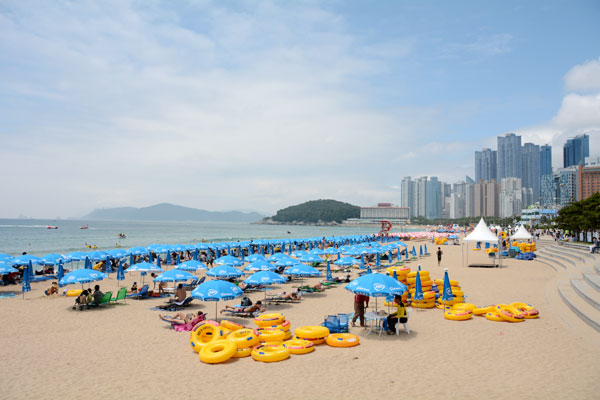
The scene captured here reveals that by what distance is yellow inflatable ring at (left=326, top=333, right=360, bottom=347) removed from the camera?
9.17 m

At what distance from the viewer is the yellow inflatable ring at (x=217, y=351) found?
8.07 m

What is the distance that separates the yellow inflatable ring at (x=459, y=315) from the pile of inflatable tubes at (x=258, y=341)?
3770 millimetres

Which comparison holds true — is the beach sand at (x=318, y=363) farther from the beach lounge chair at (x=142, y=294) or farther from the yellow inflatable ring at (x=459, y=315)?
the beach lounge chair at (x=142, y=294)

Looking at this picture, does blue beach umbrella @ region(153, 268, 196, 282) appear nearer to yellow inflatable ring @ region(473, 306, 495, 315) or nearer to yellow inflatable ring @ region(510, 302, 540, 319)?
yellow inflatable ring @ region(473, 306, 495, 315)

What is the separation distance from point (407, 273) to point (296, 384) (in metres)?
10.2

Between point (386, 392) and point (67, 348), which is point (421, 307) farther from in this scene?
point (67, 348)

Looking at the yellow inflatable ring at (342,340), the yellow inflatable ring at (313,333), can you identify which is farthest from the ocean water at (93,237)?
the yellow inflatable ring at (342,340)

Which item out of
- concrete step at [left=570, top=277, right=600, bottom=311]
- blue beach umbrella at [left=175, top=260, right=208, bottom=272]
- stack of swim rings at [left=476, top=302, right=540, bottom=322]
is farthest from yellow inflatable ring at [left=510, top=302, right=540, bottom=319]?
blue beach umbrella at [left=175, top=260, right=208, bottom=272]

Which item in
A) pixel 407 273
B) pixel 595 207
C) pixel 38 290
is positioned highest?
pixel 595 207

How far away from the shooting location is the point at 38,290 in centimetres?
1816

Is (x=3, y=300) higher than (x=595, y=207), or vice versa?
(x=595, y=207)

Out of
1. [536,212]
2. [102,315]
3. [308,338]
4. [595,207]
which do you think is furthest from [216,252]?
[536,212]

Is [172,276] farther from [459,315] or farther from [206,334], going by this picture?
[459,315]

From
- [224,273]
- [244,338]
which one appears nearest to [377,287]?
[244,338]
